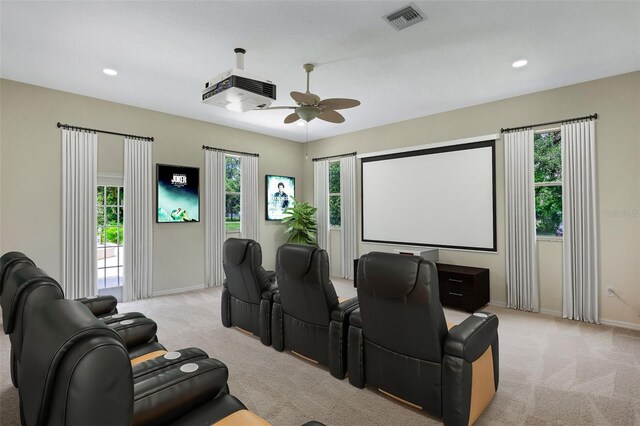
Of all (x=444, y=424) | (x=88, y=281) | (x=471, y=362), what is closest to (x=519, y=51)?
(x=471, y=362)

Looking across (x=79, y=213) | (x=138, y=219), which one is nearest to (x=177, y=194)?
(x=138, y=219)

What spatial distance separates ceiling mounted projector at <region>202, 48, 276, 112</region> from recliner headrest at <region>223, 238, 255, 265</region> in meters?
1.42

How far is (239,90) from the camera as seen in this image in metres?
3.18

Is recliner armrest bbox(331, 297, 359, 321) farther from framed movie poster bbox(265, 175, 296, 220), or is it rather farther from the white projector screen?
framed movie poster bbox(265, 175, 296, 220)

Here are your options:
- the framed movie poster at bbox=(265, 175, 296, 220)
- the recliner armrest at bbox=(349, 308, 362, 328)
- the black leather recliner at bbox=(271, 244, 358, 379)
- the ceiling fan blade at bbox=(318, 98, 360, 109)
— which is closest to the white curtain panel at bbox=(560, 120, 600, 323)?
the ceiling fan blade at bbox=(318, 98, 360, 109)

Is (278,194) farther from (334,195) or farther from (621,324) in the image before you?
(621,324)

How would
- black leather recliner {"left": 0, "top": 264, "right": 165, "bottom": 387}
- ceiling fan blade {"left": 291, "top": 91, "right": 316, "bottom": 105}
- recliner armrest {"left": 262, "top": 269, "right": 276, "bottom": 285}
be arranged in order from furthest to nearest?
recliner armrest {"left": 262, "top": 269, "right": 276, "bottom": 285} < ceiling fan blade {"left": 291, "top": 91, "right": 316, "bottom": 105} < black leather recliner {"left": 0, "top": 264, "right": 165, "bottom": 387}

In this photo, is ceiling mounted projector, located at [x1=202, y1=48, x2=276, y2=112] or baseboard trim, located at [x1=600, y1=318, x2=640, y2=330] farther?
baseboard trim, located at [x1=600, y1=318, x2=640, y2=330]

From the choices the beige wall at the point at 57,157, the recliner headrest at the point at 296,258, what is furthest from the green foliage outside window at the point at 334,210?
the recliner headrest at the point at 296,258

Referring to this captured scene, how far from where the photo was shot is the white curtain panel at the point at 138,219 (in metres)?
5.23

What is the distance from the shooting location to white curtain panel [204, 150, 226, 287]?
6.20m

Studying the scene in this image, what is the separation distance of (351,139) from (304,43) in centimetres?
377

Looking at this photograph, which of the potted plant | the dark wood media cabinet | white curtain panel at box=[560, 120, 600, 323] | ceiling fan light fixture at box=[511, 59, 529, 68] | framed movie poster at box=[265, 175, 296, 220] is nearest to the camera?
ceiling fan light fixture at box=[511, 59, 529, 68]

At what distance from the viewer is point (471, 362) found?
6.81 feet
